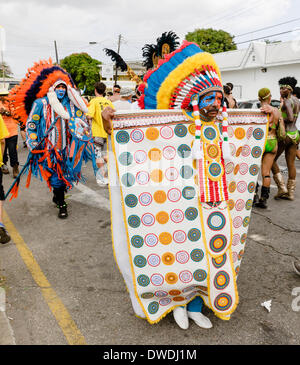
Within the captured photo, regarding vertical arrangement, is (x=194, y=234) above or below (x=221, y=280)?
above

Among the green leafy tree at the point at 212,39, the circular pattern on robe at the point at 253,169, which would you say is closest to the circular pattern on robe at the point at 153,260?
the circular pattern on robe at the point at 253,169

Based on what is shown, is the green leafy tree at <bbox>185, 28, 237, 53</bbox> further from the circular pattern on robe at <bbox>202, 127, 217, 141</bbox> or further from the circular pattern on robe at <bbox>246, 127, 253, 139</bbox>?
the circular pattern on robe at <bbox>202, 127, 217, 141</bbox>

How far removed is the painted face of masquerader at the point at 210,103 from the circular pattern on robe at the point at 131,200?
73 centimetres

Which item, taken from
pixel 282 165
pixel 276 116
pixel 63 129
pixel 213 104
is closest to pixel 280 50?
pixel 282 165

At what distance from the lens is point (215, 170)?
2201mm

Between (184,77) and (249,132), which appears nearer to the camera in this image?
(184,77)

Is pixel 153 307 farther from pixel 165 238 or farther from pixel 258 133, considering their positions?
pixel 258 133

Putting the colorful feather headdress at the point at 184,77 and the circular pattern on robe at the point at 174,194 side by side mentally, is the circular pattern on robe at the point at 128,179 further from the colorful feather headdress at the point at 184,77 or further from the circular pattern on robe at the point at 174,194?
the colorful feather headdress at the point at 184,77

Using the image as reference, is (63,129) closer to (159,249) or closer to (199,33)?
(159,249)

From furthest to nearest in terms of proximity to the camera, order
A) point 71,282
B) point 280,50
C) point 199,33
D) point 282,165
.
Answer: point 199,33 → point 280,50 → point 282,165 → point 71,282

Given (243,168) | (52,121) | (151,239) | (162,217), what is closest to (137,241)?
(151,239)

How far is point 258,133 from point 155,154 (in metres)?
0.88
